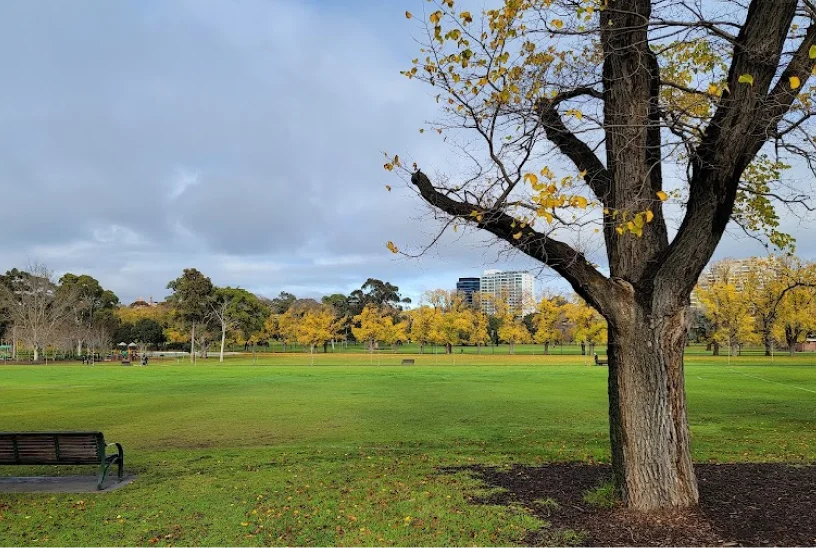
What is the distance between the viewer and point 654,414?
5.86 meters

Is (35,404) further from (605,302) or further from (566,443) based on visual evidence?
(605,302)

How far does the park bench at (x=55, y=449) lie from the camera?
7.66m

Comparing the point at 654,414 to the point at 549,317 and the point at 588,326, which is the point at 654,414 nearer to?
the point at 588,326

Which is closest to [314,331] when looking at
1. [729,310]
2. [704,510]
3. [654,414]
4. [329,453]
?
[729,310]

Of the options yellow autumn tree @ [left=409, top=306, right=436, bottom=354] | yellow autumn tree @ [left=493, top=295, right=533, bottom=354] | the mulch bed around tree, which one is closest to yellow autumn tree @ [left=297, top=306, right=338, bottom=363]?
yellow autumn tree @ [left=409, top=306, right=436, bottom=354]

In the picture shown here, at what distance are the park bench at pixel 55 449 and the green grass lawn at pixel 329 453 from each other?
54 centimetres

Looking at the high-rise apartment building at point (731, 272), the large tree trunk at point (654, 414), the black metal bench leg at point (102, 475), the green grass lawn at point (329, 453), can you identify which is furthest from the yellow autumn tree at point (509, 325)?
the large tree trunk at point (654, 414)

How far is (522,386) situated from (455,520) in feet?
74.2

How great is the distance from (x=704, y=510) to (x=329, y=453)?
6.49 meters

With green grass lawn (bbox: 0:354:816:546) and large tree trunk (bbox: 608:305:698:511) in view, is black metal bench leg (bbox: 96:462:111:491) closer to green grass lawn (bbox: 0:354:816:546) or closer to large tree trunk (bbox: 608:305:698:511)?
green grass lawn (bbox: 0:354:816:546)

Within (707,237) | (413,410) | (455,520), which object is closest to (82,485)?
(455,520)

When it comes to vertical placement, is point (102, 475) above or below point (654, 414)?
below

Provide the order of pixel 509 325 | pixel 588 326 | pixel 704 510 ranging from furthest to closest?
1. pixel 509 325
2. pixel 588 326
3. pixel 704 510

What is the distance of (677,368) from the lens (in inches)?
233
